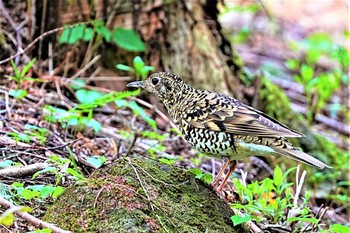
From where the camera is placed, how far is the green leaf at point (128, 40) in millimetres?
6891

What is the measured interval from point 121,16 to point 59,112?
6.35 feet

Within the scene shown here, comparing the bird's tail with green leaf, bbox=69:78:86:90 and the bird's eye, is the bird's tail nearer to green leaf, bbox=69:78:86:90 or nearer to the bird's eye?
the bird's eye

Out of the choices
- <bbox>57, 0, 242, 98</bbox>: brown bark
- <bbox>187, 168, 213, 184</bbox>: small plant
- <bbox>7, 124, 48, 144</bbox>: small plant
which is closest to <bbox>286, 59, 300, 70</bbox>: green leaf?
<bbox>57, 0, 242, 98</bbox>: brown bark

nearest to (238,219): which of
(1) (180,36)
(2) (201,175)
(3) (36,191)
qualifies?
(2) (201,175)

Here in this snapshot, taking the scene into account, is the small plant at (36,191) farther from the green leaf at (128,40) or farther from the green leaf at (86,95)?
the green leaf at (128,40)

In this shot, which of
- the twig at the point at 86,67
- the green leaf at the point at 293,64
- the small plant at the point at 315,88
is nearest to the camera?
the twig at the point at 86,67

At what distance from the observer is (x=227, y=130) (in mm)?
4844

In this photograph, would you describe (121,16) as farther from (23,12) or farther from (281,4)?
(281,4)

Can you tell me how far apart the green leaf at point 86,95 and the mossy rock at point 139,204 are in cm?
211

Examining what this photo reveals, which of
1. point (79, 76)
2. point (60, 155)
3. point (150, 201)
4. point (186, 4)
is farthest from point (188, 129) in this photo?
point (186, 4)

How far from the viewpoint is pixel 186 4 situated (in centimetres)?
741

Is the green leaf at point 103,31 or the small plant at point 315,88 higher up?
the green leaf at point 103,31

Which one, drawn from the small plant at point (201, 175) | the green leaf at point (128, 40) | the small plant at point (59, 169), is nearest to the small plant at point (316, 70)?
the green leaf at point (128, 40)

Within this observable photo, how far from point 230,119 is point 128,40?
240cm
